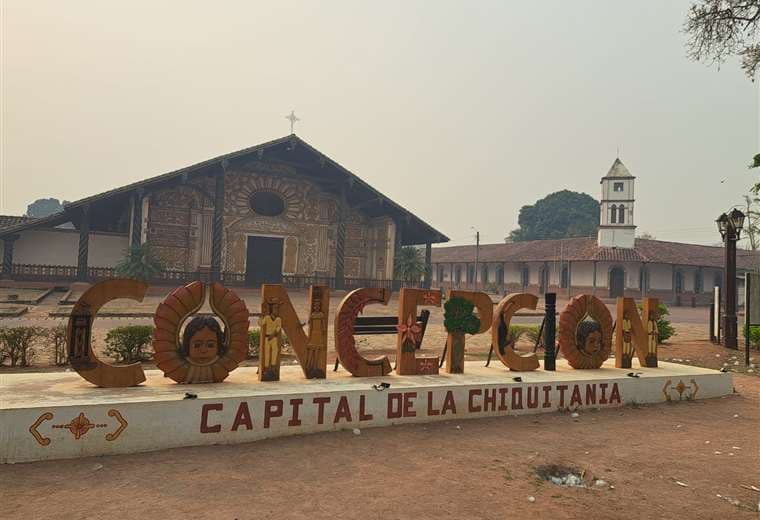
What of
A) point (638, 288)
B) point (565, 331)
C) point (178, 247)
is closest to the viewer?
point (565, 331)

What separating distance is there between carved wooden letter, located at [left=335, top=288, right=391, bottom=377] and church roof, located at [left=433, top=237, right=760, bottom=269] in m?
36.1

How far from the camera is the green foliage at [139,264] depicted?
23.2m

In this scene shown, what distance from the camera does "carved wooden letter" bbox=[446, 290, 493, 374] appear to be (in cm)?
703

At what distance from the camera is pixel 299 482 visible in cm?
420

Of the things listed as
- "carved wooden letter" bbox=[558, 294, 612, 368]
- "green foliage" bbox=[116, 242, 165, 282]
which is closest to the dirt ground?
"carved wooden letter" bbox=[558, 294, 612, 368]

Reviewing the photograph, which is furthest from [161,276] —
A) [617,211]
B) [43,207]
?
[43,207]

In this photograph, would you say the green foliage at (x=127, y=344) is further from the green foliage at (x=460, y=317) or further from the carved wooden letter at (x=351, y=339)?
the green foliage at (x=460, y=317)

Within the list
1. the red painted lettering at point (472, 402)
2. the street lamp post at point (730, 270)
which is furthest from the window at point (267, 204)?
the red painted lettering at point (472, 402)

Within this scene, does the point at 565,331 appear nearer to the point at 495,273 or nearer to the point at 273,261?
the point at 273,261

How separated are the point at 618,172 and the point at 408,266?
23918mm

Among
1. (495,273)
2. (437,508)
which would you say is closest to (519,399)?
(437,508)

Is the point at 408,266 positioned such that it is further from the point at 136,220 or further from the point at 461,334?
the point at 461,334

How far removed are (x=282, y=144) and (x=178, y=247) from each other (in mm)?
7304

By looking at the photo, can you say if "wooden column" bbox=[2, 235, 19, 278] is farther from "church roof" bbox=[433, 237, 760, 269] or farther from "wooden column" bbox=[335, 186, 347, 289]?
"church roof" bbox=[433, 237, 760, 269]
